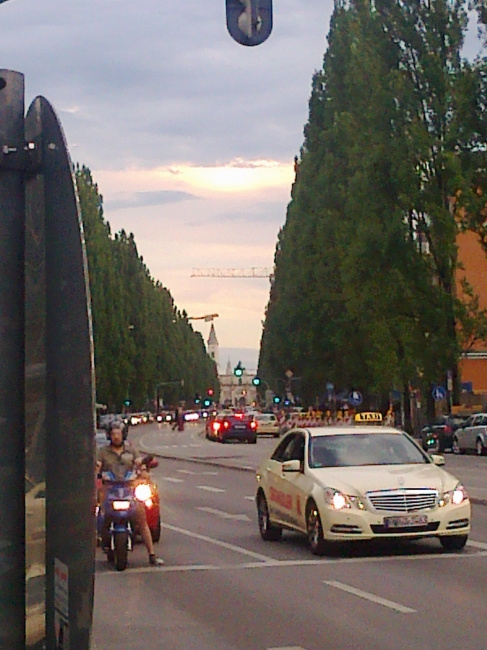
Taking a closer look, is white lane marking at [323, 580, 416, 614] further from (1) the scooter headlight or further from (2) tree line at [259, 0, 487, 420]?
(2) tree line at [259, 0, 487, 420]

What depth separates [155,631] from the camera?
31.0 ft

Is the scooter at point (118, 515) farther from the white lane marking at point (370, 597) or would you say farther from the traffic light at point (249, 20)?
the traffic light at point (249, 20)

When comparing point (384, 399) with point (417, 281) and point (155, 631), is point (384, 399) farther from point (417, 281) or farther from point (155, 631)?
point (155, 631)

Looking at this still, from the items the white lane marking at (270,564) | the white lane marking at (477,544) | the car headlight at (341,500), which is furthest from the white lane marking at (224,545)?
the white lane marking at (477,544)

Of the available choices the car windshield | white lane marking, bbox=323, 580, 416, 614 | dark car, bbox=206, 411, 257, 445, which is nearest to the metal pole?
white lane marking, bbox=323, 580, 416, 614

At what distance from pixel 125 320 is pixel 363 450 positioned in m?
85.9

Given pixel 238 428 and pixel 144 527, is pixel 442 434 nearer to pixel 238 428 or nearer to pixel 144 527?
pixel 238 428

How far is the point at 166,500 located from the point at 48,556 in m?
22.3

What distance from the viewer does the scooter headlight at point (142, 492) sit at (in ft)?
45.1

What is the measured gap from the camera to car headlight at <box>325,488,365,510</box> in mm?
14102

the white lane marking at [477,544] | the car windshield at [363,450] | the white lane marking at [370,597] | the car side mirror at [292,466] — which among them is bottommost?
the white lane marking at [477,544]

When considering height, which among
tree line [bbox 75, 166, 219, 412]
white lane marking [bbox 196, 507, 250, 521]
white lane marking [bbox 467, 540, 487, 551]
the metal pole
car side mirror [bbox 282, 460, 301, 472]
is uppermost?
tree line [bbox 75, 166, 219, 412]

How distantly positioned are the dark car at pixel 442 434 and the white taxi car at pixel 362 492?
31.1 metres

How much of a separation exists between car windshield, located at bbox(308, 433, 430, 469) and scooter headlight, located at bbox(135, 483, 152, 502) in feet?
7.50
